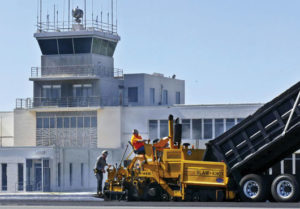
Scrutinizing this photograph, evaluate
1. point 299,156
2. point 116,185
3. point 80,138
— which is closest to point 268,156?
point 116,185

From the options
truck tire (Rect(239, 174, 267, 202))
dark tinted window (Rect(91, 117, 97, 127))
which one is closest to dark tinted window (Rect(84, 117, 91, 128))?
dark tinted window (Rect(91, 117, 97, 127))

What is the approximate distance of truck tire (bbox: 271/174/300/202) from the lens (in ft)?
94.5

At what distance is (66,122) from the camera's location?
198 feet

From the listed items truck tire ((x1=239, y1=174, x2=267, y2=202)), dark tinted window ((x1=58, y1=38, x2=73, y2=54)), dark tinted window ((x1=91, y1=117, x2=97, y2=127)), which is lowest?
truck tire ((x1=239, y1=174, x2=267, y2=202))

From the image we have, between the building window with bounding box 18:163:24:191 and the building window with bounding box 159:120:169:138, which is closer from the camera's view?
the building window with bounding box 18:163:24:191

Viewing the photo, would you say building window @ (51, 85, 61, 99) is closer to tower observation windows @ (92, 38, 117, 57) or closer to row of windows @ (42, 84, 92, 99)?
row of windows @ (42, 84, 92, 99)

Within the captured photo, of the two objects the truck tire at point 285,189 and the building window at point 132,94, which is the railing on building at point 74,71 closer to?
the building window at point 132,94

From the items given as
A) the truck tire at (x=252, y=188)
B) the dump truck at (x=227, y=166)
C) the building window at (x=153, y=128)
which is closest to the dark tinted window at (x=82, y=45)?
the building window at (x=153, y=128)

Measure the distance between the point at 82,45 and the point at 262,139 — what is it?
34232 millimetres

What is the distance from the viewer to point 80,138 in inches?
2346

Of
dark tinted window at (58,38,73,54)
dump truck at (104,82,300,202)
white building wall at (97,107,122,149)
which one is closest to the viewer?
dump truck at (104,82,300,202)

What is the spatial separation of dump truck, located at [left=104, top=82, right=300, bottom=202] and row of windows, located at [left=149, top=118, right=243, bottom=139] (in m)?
23.2

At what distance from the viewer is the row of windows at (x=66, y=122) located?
195 feet

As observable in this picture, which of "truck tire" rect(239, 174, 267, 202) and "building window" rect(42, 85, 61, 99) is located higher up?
"building window" rect(42, 85, 61, 99)
